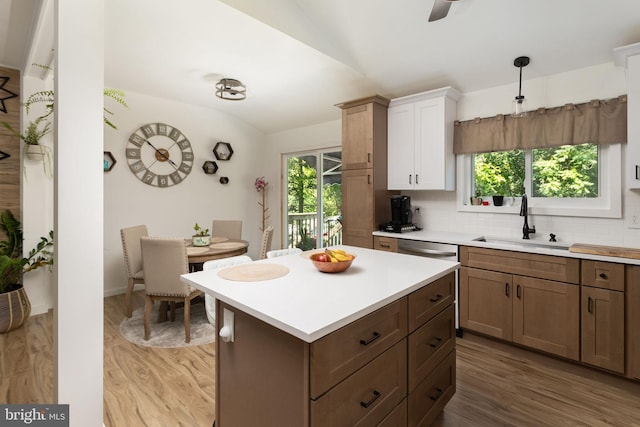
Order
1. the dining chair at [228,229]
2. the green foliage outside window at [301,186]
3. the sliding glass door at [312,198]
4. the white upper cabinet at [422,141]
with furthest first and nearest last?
the green foliage outside window at [301,186] < the sliding glass door at [312,198] < the dining chair at [228,229] < the white upper cabinet at [422,141]

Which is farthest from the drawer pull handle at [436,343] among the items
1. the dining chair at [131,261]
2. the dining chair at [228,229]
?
the dining chair at [228,229]

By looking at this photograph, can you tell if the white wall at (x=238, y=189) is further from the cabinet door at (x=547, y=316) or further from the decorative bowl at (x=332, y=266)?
the decorative bowl at (x=332, y=266)

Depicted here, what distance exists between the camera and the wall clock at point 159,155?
4266mm

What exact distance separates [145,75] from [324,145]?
8.08 feet

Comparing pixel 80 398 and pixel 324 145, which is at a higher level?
pixel 324 145

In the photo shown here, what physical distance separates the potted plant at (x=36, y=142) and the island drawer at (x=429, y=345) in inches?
153

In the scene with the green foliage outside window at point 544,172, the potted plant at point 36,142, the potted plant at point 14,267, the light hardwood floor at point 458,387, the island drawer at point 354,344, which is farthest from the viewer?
the potted plant at point 36,142

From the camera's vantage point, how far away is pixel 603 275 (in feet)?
7.32

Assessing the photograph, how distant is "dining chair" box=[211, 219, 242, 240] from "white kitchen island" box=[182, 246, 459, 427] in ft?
8.81

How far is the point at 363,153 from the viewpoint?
3635 mm

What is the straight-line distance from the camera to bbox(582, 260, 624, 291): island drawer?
2174mm

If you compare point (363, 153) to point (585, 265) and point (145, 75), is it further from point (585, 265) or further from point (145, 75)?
point (145, 75)

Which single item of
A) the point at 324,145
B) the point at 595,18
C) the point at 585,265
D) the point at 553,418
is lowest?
the point at 553,418

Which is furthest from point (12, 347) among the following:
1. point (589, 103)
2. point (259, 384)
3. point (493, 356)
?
point (589, 103)
